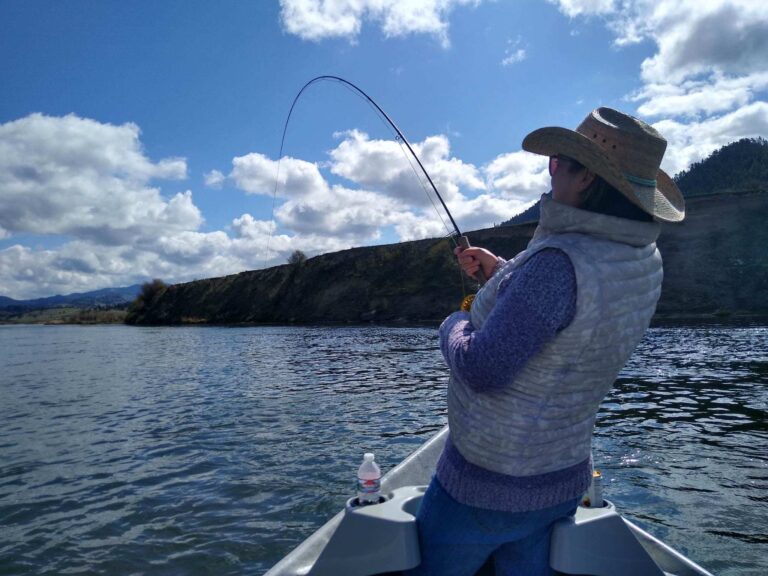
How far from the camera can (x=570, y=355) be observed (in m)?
2.26

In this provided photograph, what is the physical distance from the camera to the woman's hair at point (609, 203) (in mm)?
2363

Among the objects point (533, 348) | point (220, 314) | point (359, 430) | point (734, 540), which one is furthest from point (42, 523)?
point (220, 314)

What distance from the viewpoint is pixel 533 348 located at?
85.8 inches

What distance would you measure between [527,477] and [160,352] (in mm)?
37028

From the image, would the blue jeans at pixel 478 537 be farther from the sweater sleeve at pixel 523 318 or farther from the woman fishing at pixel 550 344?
the sweater sleeve at pixel 523 318

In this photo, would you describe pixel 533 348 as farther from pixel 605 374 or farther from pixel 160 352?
pixel 160 352

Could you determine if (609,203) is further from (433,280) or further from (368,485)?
(433,280)

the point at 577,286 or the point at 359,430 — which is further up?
the point at 577,286

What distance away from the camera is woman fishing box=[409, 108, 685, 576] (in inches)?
86.4

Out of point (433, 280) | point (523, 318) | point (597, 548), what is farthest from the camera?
point (433, 280)

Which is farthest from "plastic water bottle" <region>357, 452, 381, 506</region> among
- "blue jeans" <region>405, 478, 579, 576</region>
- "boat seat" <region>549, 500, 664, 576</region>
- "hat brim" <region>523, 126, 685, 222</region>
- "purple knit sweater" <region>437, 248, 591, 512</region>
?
"hat brim" <region>523, 126, 685, 222</region>

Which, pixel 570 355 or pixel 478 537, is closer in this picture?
pixel 570 355

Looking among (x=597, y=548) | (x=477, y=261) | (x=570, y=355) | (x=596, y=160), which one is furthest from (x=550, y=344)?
(x=597, y=548)

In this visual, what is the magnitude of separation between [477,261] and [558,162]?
2.78 feet
